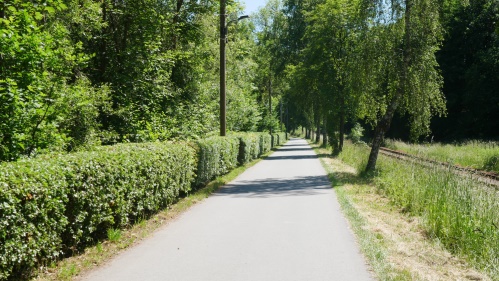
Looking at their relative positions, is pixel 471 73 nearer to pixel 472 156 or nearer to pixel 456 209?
pixel 472 156

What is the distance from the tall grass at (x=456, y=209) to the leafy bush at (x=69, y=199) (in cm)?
555

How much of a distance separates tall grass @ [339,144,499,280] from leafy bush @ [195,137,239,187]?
5.80 metres

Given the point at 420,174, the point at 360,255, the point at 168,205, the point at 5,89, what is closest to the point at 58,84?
the point at 5,89

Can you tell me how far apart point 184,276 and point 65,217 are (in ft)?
5.71

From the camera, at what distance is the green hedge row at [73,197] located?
16.1 feet

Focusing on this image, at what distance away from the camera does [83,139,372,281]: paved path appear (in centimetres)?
601

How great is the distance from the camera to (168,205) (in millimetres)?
11039

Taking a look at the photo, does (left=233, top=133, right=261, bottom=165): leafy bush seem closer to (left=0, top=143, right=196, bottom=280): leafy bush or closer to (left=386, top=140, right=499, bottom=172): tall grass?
(left=386, top=140, right=499, bottom=172): tall grass

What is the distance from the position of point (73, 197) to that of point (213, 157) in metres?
10.1

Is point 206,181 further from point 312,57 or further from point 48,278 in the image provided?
point 312,57

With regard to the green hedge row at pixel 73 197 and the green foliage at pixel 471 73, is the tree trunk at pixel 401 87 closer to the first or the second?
the green hedge row at pixel 73 197

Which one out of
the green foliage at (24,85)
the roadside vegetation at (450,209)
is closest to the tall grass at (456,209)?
the roadside vegetation at (450,209)

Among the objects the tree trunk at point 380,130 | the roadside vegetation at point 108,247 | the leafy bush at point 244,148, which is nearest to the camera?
the roadside vegetation at point 108,247

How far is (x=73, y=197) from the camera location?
6.23 metres
